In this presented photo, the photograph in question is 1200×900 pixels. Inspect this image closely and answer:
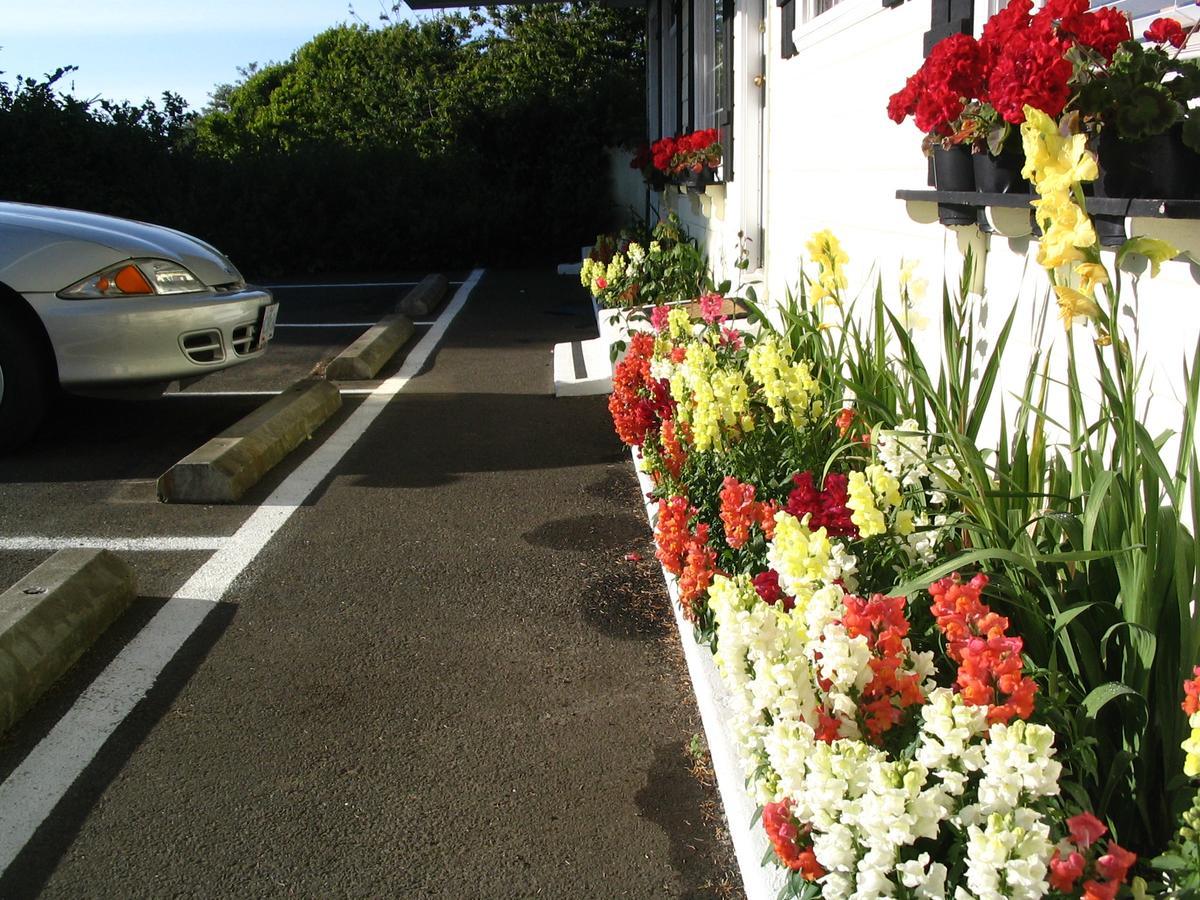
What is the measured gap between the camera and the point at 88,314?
5867 millimetres

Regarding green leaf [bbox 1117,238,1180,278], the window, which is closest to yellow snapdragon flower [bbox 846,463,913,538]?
green leaf [bbox 1117,238,1180,278]

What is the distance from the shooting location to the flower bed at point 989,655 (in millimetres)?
1751

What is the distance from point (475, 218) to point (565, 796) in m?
14.4

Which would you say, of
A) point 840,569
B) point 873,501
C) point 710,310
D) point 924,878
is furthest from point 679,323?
point 924,878

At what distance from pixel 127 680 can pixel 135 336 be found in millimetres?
2886

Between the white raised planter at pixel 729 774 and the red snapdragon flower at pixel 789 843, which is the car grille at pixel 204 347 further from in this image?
the red snapdragon flower at pixel 789 843

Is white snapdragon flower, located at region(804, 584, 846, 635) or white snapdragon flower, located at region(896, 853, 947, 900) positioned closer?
white snapdragon flower, located at region(896, 853, 947, 900)

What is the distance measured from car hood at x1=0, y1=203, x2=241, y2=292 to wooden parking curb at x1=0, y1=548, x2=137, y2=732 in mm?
2345

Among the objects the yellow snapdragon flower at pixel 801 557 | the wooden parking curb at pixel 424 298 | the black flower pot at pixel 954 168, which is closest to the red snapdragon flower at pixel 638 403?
the black flower pot at pixel 954 168

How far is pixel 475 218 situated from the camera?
16562 millimetres

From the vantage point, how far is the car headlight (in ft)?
19.4

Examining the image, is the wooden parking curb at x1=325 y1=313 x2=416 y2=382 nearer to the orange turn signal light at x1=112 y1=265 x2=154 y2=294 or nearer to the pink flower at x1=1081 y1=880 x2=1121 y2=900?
the orange turn signal light at x1=112 y1=265 x2=154 y2=294

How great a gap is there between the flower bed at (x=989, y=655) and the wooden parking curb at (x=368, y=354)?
557 centimetres

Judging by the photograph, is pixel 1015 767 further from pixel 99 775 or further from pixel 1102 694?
pixel 99 775
